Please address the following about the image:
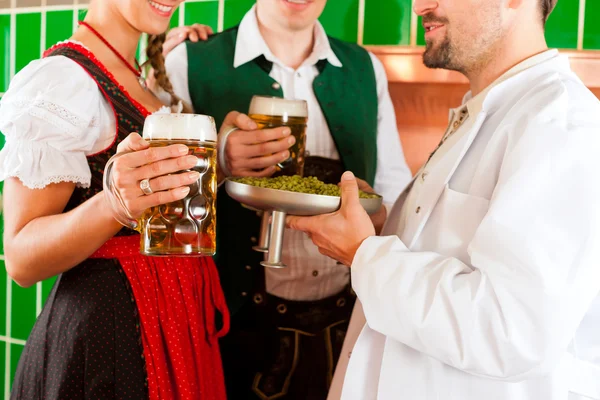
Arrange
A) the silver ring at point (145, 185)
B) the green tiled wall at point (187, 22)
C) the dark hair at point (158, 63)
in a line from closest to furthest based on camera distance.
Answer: the silver ring at point (145, 185) < the dark hair at point (158, 63) < the green tiled wall at point (187, 22)

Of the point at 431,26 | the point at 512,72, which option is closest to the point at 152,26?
the point at 431,26

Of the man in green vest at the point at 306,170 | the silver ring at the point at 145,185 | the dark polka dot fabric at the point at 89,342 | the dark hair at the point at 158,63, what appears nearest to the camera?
the silver ring at the point at 145,185

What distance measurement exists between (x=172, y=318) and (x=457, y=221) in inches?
24.6

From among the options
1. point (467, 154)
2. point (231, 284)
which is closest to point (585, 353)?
point (467, 154)

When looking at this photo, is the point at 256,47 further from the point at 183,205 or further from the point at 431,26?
the point at 183,205

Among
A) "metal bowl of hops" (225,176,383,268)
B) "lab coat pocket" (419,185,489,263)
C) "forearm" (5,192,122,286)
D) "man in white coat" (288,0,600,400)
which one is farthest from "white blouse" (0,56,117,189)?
"lab coat pocket" (419,185,489,263)

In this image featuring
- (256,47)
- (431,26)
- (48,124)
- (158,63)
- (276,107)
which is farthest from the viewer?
(256,47)

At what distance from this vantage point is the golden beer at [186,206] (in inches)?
43.3

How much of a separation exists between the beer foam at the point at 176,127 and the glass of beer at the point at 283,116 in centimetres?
34

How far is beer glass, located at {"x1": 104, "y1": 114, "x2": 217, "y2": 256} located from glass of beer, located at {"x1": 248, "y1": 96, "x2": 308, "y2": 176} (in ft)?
1.03

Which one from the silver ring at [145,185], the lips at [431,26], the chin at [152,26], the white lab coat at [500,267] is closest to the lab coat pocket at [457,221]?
the white lab coat at [500,267]

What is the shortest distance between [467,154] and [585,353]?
38cm

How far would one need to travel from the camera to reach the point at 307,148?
1.83 m

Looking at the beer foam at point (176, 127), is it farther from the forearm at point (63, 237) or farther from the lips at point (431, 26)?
the lips at point (431, 26)
